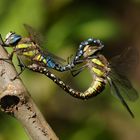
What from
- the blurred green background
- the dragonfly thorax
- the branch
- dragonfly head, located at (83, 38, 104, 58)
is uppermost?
the dragonfly thorax

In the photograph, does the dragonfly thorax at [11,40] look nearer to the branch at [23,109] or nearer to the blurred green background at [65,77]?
the branch at [23,109]

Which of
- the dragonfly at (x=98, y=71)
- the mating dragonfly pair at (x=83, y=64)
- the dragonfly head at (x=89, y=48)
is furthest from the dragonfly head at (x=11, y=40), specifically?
the dragonfly head at (x=89, y=48)

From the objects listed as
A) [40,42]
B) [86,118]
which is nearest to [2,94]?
[40,42]

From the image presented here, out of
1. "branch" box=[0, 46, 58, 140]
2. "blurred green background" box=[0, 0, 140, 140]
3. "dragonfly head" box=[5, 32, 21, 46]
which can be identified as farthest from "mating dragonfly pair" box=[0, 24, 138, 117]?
"blurred green background" box=[0, 0, 140, 140]

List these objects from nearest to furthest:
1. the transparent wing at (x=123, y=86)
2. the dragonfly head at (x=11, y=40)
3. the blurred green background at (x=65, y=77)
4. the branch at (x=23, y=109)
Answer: the branch at (x=23, y=109), the dragonfly head at (x=11, y=40), the transparent wing at (x=123, y=86), the blurred green background at (x=65, y=77)

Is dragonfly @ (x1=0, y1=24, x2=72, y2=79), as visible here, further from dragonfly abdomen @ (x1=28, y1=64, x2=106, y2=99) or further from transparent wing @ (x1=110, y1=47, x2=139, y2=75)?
transparent wing @ (x1=110, y1=47, x2=139, y2=75)

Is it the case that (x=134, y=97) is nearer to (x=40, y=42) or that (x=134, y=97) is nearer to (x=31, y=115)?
(x=40, y=42)
